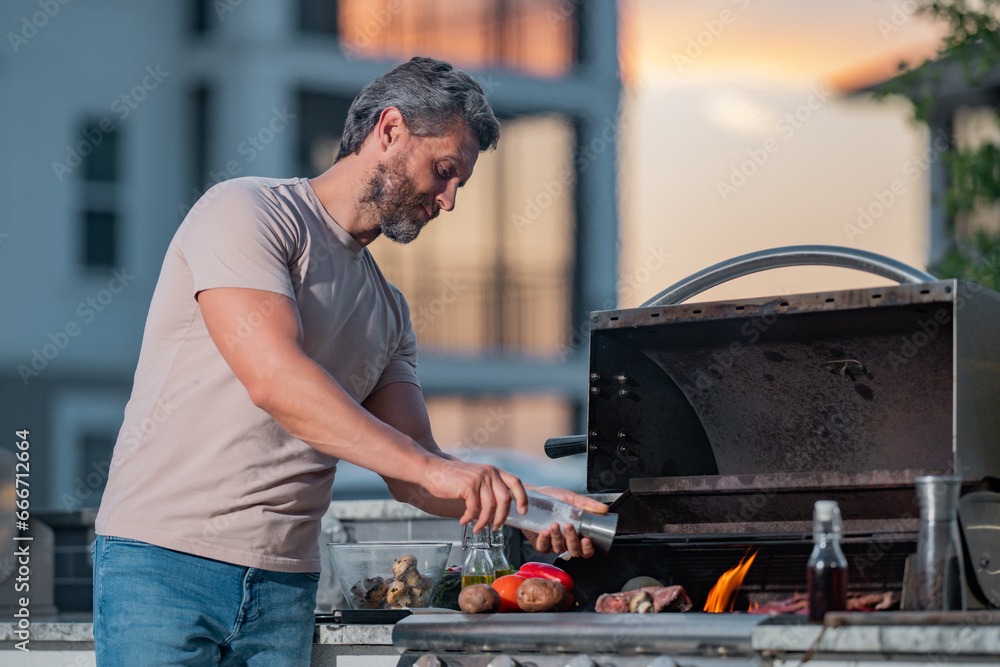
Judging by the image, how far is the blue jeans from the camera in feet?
7.86

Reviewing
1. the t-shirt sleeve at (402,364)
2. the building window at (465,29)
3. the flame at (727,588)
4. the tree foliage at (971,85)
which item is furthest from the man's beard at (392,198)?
the building window at (465,29)

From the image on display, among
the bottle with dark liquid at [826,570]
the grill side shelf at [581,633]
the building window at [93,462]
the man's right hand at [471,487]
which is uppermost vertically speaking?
the man's right hand at [471,487]

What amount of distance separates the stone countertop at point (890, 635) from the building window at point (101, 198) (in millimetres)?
11551

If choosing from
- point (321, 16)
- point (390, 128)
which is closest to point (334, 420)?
point (390, 128)

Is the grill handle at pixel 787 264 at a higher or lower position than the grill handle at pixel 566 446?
higher

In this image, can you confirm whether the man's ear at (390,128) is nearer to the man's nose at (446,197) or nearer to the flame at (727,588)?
the man's nose at (446,197)

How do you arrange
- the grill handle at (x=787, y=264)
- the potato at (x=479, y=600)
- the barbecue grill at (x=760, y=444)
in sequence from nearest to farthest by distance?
1. the barbecue grill at (x=760, y=444)
2. the potato at (x=479, y=600)
3. the grill handle at (x=787, y=264)

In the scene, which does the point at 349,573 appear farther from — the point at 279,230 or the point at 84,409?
the point at 84,409

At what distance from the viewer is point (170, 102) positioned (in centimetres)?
1317

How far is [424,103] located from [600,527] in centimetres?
100

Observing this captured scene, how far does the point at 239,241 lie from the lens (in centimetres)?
239

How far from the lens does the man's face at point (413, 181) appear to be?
2.65 metres

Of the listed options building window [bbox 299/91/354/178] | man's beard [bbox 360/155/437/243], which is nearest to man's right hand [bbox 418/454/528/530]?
man's beard [bbox 360/155/437/243]

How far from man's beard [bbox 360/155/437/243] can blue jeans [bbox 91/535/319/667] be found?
78 cm
